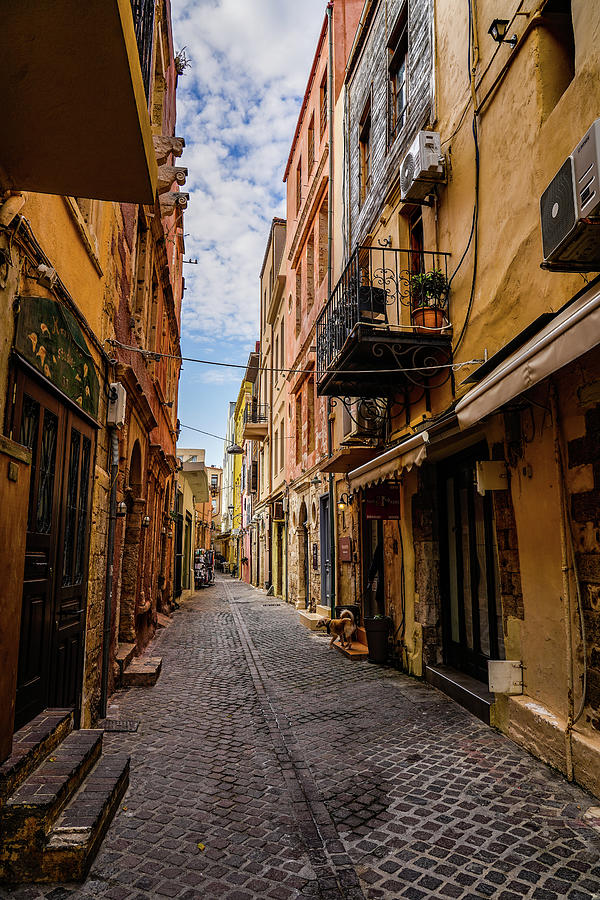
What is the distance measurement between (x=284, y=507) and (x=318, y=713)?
14.1m

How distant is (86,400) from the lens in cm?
562

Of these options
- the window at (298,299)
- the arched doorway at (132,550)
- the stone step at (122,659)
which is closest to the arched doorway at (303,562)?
the window at (298,299)

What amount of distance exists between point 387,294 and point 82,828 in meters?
7.17

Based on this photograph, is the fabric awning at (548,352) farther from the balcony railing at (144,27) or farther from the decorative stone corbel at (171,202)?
the decorative stone corbel at (171,202)

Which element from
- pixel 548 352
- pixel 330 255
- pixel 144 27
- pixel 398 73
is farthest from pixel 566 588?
pixel 330 255

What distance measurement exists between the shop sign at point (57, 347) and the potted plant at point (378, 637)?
5308mm

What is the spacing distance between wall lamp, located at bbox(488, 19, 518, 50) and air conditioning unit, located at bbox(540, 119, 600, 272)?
8.97 ft

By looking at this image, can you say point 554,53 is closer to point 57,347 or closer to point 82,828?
point 57,347

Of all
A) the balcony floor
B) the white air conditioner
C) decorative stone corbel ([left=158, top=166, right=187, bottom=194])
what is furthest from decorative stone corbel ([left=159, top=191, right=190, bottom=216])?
the white air conditioner

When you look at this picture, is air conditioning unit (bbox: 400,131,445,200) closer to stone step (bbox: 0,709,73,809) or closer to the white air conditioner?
the white air conditioner

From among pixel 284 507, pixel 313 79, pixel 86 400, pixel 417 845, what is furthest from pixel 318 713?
pixel 313 79

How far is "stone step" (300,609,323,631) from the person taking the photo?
1306cm

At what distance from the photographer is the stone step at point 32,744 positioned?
3.02 meters

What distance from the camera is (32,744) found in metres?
3.46
